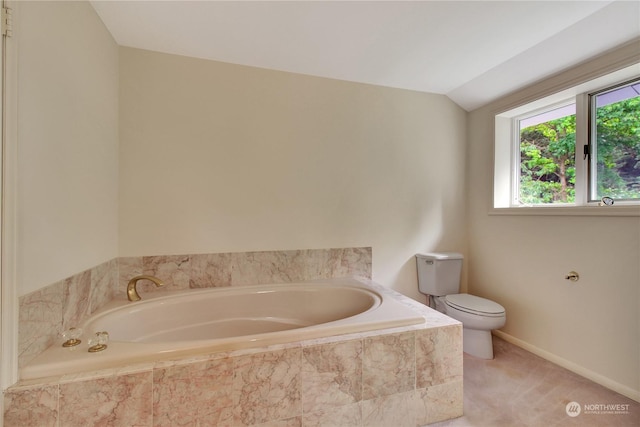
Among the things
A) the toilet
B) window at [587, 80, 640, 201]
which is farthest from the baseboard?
window at [587, 80, 640, 201]

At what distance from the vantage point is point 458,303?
201 centimetres

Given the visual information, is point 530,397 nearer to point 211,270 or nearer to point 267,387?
point 267,387

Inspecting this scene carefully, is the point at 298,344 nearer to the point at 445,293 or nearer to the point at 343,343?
the point at 343,343

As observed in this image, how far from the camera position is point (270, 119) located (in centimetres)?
202

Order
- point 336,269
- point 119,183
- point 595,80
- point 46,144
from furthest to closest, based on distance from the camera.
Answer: point 336,269
point 119,183
point 595,80
point 46,144

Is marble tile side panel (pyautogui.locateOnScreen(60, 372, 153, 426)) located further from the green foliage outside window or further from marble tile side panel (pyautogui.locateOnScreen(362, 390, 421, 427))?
the green foliage outside window

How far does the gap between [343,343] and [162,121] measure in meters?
1.81

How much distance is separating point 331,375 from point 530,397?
1255 millimetres

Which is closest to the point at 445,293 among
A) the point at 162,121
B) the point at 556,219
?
the point at 556,219

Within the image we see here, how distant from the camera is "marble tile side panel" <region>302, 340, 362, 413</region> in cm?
112

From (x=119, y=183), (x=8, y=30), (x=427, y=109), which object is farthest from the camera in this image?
(x=427, y=109)

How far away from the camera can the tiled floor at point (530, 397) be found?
1.33 m

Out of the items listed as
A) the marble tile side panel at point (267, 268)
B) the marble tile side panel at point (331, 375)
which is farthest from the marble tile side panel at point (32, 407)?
the marble tile side panel at point (267, 268)

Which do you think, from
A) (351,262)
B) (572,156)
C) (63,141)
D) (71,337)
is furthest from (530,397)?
(63,141)
